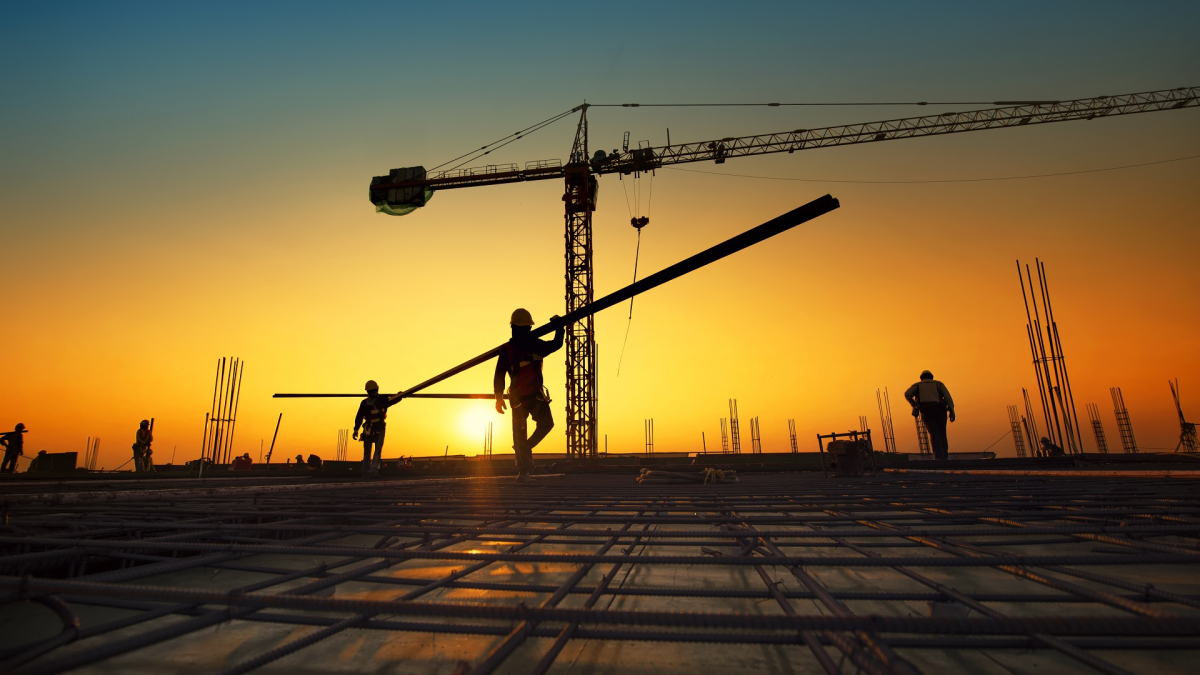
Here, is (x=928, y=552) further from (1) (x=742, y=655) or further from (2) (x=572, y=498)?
(2) (x=572, y=498)

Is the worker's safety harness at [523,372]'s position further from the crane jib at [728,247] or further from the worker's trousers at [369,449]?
the worker's trousers at [369,449]

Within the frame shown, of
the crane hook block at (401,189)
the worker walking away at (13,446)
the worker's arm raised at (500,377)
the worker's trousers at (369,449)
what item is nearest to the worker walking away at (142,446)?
the worker walking away at (13,446)

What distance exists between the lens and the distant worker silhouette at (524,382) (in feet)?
21.6

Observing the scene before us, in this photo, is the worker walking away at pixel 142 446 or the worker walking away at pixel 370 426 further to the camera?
the worker walking away at pixel 142 446

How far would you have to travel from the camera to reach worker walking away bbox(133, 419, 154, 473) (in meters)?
14.6

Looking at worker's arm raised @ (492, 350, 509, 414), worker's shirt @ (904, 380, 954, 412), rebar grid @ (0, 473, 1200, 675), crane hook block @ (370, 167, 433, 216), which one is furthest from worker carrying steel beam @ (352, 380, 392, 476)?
crane hook block @ (370, 167, 433, 216)

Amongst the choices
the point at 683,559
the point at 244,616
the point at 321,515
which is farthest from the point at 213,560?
the point at 683,559

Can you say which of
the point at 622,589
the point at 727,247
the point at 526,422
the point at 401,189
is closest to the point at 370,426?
the point at 526,422

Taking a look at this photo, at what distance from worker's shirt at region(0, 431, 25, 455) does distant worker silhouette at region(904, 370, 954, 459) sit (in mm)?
22247

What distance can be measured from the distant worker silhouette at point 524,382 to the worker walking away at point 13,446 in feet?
55.7

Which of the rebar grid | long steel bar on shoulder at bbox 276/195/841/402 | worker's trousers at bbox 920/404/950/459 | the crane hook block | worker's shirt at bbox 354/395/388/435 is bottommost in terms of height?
the rebar grid

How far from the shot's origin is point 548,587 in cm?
163

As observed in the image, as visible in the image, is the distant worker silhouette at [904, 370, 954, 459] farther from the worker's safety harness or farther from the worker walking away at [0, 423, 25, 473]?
the worker walking away at [0, 423, 25, 473]

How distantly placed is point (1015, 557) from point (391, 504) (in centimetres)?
365
